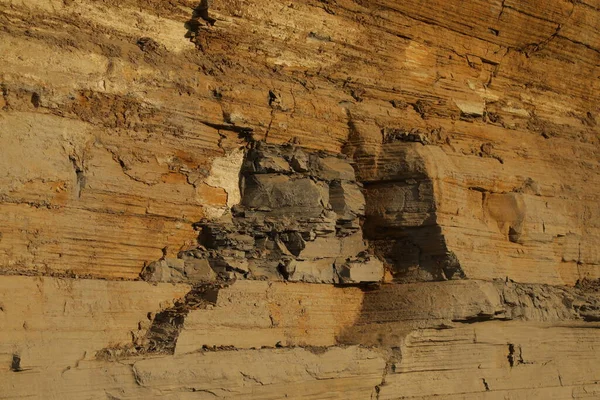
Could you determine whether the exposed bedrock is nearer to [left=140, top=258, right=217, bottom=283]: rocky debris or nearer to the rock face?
the rock face

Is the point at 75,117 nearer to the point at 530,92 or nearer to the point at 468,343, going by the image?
the point at 468,343

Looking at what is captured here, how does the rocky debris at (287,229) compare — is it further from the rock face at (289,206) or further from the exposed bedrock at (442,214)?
the exposed bedrock at (442,214)

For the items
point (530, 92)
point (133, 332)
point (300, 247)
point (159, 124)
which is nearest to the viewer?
point (133, 332)

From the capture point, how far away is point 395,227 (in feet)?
26.6

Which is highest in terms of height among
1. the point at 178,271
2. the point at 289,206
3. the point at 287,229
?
the point at 289,206

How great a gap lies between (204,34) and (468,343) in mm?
3319

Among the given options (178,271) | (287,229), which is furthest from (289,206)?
(178,271)

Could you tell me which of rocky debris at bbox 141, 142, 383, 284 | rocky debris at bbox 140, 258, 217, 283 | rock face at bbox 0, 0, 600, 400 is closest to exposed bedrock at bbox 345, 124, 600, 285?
rock face at bbox 0, 0, 600, 400

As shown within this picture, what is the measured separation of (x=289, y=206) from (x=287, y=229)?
0.67ft

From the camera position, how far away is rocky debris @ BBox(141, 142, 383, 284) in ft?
23.7

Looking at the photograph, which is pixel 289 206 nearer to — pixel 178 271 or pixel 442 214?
pixel 178 271

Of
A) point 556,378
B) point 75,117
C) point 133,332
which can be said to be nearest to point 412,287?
point 556,378

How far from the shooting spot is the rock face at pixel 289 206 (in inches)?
250

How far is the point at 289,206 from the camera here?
25.0ft
